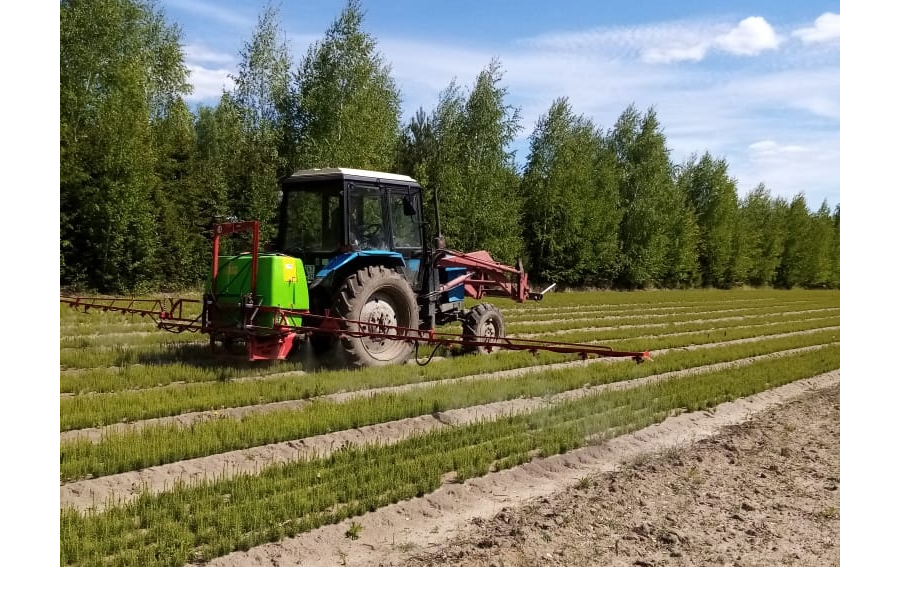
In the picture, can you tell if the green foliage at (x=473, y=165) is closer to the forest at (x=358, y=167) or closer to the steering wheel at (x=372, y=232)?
the forest at (x=358, y=167)

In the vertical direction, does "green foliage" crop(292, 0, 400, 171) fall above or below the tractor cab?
above

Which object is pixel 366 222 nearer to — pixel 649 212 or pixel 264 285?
pixel 264 285

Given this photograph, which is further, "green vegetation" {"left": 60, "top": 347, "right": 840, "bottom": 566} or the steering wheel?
the steering wheel

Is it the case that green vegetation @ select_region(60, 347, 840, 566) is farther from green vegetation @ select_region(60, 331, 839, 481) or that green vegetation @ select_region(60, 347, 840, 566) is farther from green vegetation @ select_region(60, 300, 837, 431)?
green vegetation @ select_region(60, 300, 837, 431)

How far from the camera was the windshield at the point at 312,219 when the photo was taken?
30.3 ft

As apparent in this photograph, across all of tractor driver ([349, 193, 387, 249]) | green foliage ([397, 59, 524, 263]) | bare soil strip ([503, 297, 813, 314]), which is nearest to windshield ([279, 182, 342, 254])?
tractor driver ([349, 193, 387, 249])

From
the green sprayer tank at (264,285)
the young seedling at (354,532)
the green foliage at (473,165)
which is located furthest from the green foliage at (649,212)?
the young seedling at (354,532)

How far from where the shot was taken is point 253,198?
22.0 m

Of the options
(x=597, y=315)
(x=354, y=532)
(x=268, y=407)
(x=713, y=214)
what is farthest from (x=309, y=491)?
(x=713, y=214)

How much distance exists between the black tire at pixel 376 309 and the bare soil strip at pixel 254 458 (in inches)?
77.5

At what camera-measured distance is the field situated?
430 centimetres

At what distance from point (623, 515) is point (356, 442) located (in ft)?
8.28

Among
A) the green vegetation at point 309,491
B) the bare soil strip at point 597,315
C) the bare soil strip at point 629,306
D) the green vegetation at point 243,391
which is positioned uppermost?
the bare soil strip at point 629,306

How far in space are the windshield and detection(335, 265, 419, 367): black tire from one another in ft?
2.08
